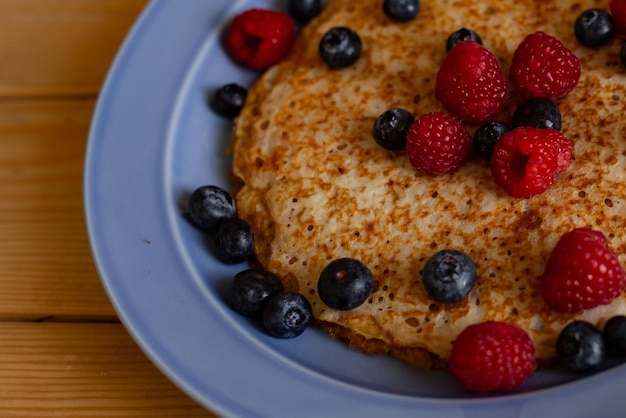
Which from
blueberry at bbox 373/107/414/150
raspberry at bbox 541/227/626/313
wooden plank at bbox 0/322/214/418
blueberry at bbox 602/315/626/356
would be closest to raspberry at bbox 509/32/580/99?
blueberry at bbox 373/107/414/150

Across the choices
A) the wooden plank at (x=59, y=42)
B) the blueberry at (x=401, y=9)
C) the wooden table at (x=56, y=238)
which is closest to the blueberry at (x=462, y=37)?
the blueberry at (x=401, y=9)

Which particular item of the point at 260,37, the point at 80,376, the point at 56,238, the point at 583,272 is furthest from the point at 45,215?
the point at 583,272

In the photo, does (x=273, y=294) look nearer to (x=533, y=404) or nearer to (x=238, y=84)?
(x=533, y=404)

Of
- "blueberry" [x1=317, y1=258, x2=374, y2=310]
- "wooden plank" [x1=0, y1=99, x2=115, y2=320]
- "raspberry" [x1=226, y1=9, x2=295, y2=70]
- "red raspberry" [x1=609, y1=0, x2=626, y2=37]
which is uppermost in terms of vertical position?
"red raspberry" [x1=609, y1=0, x2=626, y2=37]

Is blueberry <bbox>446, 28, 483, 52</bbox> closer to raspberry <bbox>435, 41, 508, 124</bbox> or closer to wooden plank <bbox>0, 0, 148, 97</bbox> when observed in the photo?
raspberry <bbox>435, 41, 508, 124</bbox>

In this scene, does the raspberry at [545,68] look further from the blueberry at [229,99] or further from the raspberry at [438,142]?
the blueberry at [229,99]

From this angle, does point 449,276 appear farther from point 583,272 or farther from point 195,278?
point 195,278
